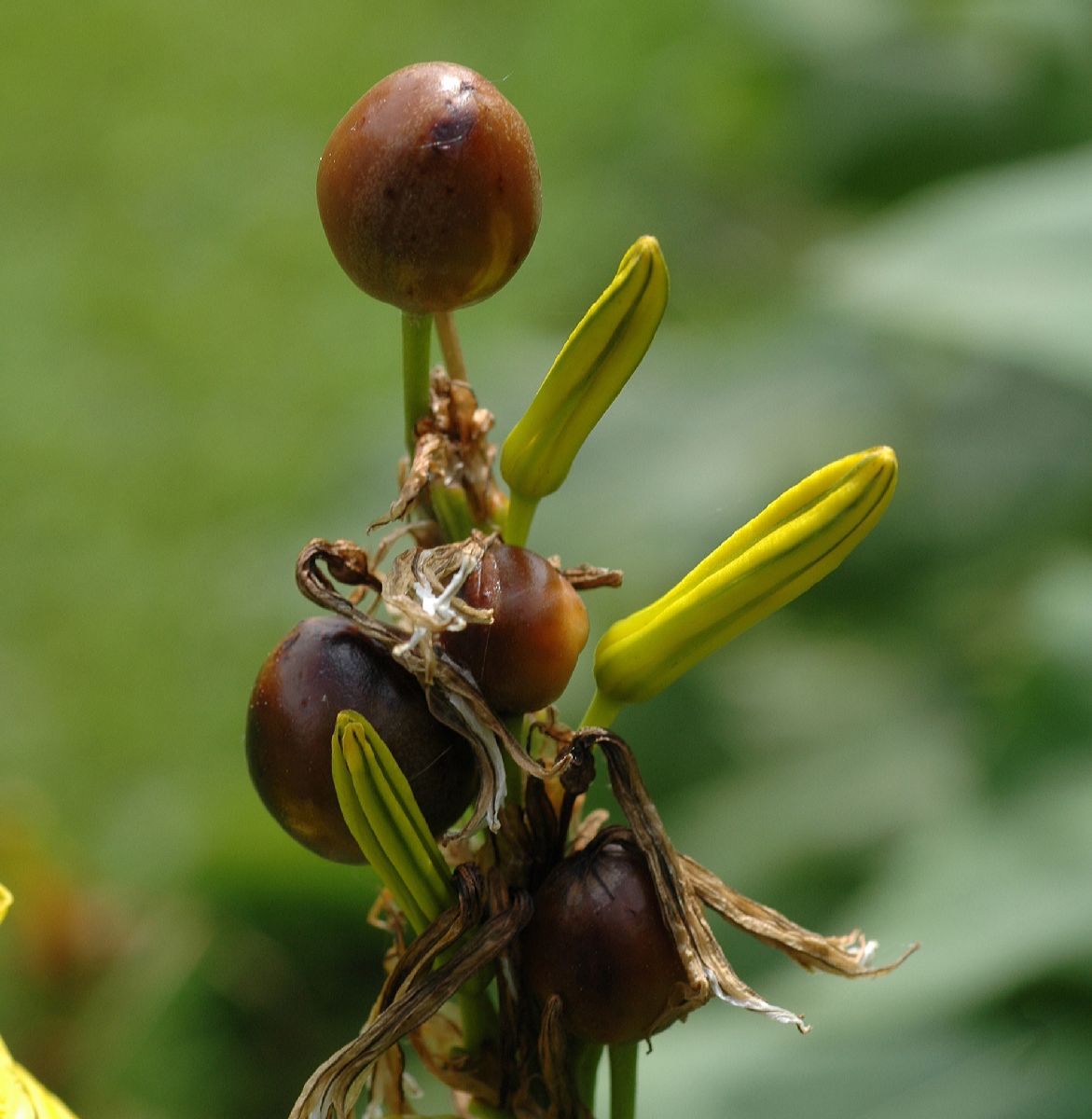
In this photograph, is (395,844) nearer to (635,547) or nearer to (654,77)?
(635,547)

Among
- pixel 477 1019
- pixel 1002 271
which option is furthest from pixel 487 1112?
pixel 1002 271

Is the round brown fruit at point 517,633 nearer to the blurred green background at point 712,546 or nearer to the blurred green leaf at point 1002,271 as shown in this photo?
the blurred green background at point 712,546

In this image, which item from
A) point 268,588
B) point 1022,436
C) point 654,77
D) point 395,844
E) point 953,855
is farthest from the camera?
point 654,77

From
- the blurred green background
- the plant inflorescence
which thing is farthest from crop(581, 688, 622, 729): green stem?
the blurred green background

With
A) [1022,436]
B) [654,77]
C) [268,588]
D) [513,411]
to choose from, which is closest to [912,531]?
[1022,436]

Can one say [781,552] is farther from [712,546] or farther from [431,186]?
[712,546]

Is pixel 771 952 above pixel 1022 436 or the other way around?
the other way around

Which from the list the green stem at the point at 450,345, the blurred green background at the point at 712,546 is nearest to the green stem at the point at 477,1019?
the green stem at the point at 450,345

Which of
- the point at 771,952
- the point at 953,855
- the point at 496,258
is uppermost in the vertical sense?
the point at 496,258
